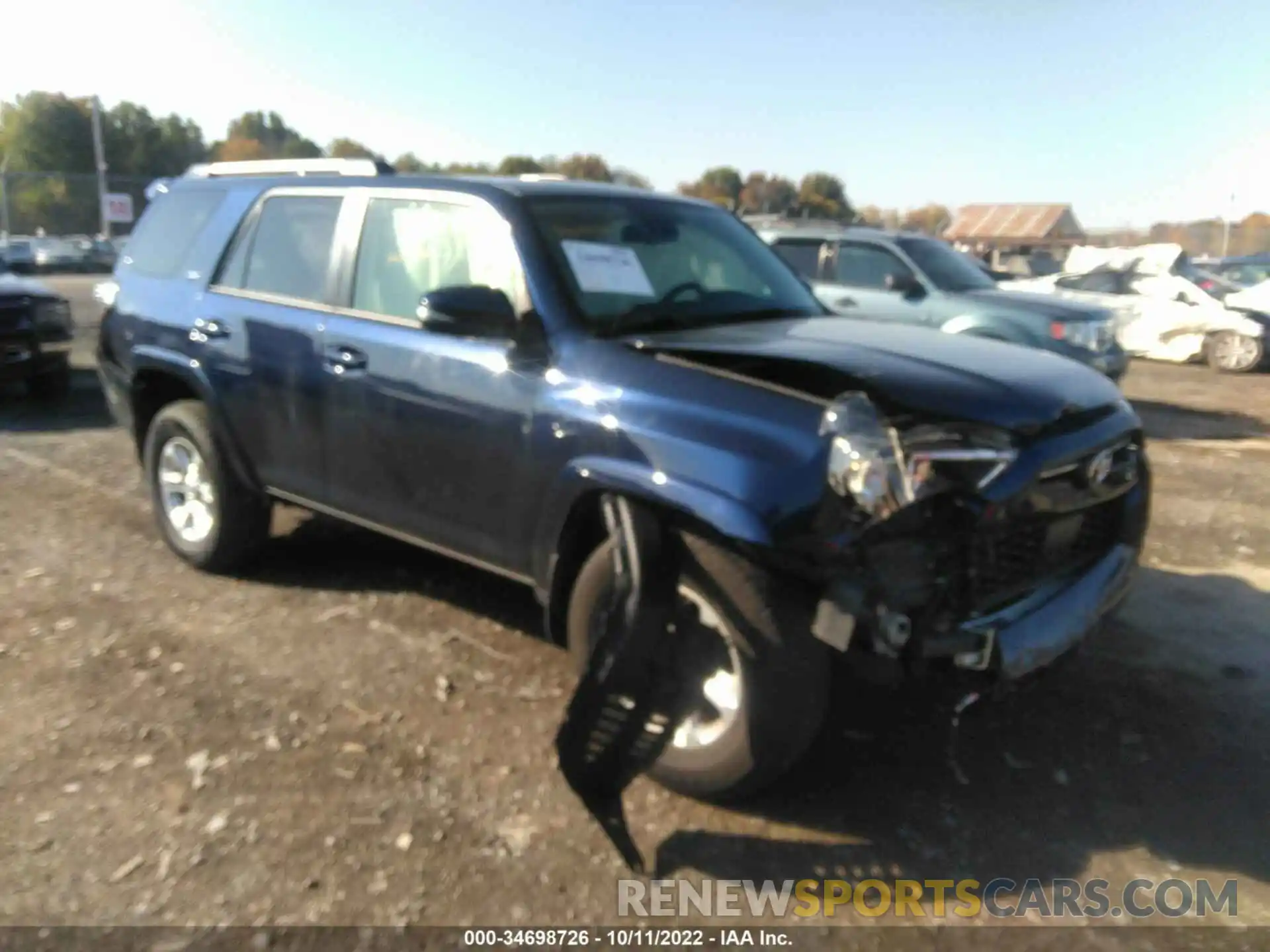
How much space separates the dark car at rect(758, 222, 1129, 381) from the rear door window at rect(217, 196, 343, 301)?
5087mm

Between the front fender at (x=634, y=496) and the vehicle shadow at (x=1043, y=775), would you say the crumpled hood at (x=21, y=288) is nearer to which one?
the vehicle shadow at (x=1043, y=775)

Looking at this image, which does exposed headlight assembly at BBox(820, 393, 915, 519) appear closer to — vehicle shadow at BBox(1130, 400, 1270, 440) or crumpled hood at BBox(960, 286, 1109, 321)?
crumpled hood at BBox(960, 286, 1109, 321)

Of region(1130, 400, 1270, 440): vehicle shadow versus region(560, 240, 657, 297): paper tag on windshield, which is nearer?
region(560, 240, 657, 297): paper tag on windshield

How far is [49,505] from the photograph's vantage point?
6582mm

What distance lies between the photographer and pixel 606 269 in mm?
3996

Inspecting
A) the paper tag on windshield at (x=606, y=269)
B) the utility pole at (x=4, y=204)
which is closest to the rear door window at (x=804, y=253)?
the paper tag on windshield at (x=606, y=269)

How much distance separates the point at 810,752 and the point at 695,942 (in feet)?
3.30

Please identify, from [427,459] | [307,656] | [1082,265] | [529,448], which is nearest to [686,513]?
[529,448]

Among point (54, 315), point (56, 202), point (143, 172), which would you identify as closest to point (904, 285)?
point (54, 315)

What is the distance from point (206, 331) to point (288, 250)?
568 millimetres

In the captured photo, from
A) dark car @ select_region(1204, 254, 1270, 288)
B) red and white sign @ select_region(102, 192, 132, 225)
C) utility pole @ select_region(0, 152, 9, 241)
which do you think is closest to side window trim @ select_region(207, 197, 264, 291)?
dark car @ select_region(1204, 254, 1270, 288)

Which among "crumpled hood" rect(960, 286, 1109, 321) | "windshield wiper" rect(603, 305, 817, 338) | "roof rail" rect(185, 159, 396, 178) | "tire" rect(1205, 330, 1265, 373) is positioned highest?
"roof rail" rect(185, 159, 396, 178)

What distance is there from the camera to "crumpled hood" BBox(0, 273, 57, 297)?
976 cm

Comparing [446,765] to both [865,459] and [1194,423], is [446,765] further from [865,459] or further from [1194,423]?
[1194,423]
